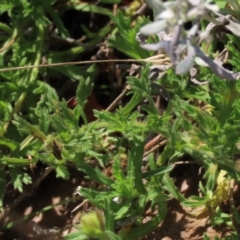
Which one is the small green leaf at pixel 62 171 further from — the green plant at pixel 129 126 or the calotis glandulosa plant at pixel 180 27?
the calotis glandulosa plant at pixel 180 27

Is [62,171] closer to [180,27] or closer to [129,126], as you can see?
[129,126]

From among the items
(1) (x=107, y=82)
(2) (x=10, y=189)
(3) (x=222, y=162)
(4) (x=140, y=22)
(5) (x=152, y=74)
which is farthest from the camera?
(1) (x=107, y=82)

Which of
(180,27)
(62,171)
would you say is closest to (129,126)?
(62,171)

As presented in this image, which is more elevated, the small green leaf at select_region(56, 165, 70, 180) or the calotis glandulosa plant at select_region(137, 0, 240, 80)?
the calotis glandulosa plant at select_region(137, 0, 240, 80)

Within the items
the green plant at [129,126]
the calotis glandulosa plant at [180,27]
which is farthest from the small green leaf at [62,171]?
the calotis glandulosa plant at [180,27]

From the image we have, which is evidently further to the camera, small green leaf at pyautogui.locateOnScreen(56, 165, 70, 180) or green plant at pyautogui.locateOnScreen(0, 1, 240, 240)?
small green leaf at pyautogui.locateOnScreen(56, 165, 70, 180)

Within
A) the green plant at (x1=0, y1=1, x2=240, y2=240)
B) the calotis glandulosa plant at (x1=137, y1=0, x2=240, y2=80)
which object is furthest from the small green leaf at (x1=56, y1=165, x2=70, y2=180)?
the calotis glandulosa plant at (x1=137, y1=0, x2=240, y2=80)

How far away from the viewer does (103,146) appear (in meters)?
2.59

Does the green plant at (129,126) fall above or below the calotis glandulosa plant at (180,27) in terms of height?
below

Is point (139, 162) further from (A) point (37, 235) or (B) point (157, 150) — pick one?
(A) point (37, 235)

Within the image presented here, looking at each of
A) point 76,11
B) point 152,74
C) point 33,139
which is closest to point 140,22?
point 152,74

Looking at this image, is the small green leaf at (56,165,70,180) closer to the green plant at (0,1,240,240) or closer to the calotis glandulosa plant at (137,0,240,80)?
the green plant at (0,1,240,240)

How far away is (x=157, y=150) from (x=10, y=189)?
768 mm

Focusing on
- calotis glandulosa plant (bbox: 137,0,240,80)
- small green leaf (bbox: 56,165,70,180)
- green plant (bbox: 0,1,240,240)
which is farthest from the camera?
small green leaf (bbox: 56,165,70,180)
